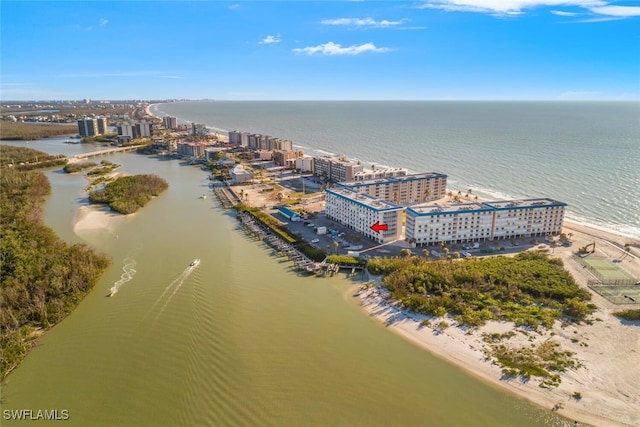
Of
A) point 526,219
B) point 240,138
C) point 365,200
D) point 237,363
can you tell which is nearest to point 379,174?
A: point 365,200

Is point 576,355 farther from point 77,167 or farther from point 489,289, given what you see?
point 77,167

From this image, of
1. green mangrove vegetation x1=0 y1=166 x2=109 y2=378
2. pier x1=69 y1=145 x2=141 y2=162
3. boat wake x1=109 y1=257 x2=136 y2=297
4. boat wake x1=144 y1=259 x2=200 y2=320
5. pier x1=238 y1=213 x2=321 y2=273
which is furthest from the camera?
pier x1=69 y1=145 x2=141 y2=162

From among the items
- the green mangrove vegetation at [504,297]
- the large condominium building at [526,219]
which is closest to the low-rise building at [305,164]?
the large condominium building at [526,219]

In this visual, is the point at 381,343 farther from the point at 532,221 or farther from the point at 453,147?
the point at 453,147

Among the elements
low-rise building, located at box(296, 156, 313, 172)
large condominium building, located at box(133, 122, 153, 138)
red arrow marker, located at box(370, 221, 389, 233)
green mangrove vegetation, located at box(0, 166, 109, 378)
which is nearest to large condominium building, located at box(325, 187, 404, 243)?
red arrow marker, located at box(370, 221, 389, 233)

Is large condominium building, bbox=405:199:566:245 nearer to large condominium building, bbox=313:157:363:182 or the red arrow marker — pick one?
the red arrow marker

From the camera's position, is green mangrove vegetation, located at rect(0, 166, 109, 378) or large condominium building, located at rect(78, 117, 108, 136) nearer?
green mangrove vegetation, located at rect(0, 166, 109, 378)

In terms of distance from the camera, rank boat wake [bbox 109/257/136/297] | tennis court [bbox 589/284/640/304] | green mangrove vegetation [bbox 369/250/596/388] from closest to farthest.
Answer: green mangrove vegetation [bbox 369/250/596/388]
tennis court [bbox 589/284/640/304]
boat wake [bbox 109/257/136/297]

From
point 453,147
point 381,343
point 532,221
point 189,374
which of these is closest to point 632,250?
point 532,221
